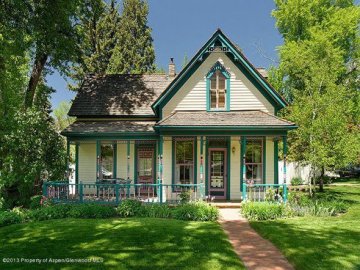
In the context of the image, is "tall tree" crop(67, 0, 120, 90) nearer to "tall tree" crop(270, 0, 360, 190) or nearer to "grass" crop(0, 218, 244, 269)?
"tall tree" crop(270, 0, 360, 190)

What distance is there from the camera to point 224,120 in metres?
16.3

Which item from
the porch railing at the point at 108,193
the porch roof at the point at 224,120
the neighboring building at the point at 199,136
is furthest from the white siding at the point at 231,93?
the porch railing at the point at 108,193

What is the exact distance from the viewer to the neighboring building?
1692 cm

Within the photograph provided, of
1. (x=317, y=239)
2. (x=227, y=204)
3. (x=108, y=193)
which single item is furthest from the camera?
(x=227, y=204)

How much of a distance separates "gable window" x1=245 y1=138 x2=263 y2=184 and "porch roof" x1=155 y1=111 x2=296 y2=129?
1.43 m

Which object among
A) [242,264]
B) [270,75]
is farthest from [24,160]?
[270,75]

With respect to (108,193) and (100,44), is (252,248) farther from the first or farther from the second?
(100,44)

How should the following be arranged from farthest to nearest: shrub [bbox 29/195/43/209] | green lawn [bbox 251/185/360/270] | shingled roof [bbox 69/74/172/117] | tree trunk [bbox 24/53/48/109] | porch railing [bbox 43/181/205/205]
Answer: tree trunk [bbox 24/53/48/109]
shingled roof [bbox 69/74/172/117]
shrub [bbox 29/195/43/209]
porch railing [bbox 43/181/205/205]
green lawn [bbox 251/185/360/270]

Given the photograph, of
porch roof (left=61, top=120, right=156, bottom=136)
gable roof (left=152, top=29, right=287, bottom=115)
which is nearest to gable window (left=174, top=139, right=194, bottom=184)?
porch roof (left=61, top=120, right=156, bottom=136)

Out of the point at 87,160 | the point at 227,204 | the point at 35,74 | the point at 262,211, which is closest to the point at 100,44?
the point at 35,74

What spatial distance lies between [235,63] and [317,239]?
1081cm

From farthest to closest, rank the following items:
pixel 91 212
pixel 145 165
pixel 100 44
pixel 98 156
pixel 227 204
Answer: pixel 100 44, pixel 145 165, pixel 98 156, pixel 227 204, pixel 91 212

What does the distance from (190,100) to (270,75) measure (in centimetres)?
2041

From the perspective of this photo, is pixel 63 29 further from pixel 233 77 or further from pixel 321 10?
pixel 321 10
